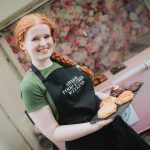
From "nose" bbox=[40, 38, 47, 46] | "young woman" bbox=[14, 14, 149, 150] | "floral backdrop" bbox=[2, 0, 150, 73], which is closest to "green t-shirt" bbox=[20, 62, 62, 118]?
"young woman" bbox=[14, 14, 149, 150]

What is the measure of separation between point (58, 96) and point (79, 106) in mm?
114

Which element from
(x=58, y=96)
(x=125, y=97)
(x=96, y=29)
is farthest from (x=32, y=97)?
(x=96, y=29)

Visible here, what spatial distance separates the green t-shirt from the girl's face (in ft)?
0.30

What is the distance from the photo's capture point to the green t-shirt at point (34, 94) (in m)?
1.16

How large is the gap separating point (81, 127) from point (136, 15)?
1.90 metres

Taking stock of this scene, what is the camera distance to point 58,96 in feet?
Result: 4.04

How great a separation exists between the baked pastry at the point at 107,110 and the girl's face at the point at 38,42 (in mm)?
331

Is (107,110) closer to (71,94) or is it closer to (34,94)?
(71,94)

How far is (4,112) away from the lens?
2453mm

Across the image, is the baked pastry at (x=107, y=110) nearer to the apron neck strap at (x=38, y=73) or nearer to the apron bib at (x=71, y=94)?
the apron bib at (x=71, y=94)

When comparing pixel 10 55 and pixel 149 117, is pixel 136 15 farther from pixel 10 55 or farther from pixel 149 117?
pixel 10 55

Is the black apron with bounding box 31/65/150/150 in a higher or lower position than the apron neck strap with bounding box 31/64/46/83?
lower

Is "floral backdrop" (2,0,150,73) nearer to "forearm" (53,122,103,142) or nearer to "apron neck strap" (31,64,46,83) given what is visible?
"apron neck strap" (31,64,46,83)

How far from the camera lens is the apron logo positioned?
1258mm
